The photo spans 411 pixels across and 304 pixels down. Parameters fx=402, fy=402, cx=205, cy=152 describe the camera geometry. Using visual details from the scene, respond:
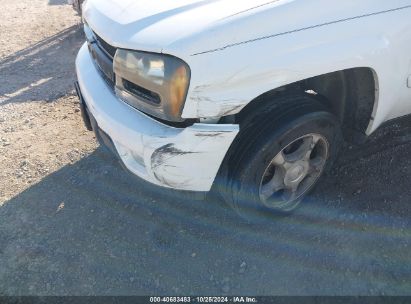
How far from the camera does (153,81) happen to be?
2.01 m

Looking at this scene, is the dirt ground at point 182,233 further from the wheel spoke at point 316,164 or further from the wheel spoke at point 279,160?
the wheel spoke at point 279,160

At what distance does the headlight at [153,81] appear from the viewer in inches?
76.2

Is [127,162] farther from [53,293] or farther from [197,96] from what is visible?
[53,293]

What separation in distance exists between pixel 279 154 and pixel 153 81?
3.01 ft

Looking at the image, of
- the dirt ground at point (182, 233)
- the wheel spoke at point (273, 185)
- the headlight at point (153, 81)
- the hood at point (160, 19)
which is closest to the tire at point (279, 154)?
the wheel spoke at point (273, 185)

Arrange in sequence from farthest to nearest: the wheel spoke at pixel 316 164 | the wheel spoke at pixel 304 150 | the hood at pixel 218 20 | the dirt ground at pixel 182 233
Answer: the wheel spoke at pixel 316 164 < the wheel spoke at pixel 304 150 < the dirt ground at pixel 182 233 < the hood at pixel 218 20

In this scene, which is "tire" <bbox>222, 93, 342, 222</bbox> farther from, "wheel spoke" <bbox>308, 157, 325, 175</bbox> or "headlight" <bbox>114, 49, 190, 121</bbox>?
"headlight" <bbox>114, 49, 190, 121</bbox>

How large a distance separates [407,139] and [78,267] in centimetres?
268

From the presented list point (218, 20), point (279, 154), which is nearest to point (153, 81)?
point (218, 20)

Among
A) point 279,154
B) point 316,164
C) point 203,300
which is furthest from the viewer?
point 316,164

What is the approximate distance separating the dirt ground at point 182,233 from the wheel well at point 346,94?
46 centimetres

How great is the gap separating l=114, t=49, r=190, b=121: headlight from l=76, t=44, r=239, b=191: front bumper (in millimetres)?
75

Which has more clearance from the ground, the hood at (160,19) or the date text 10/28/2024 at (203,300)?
the hood at (160,19)

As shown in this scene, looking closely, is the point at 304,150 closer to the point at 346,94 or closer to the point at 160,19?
the point at 346,94
